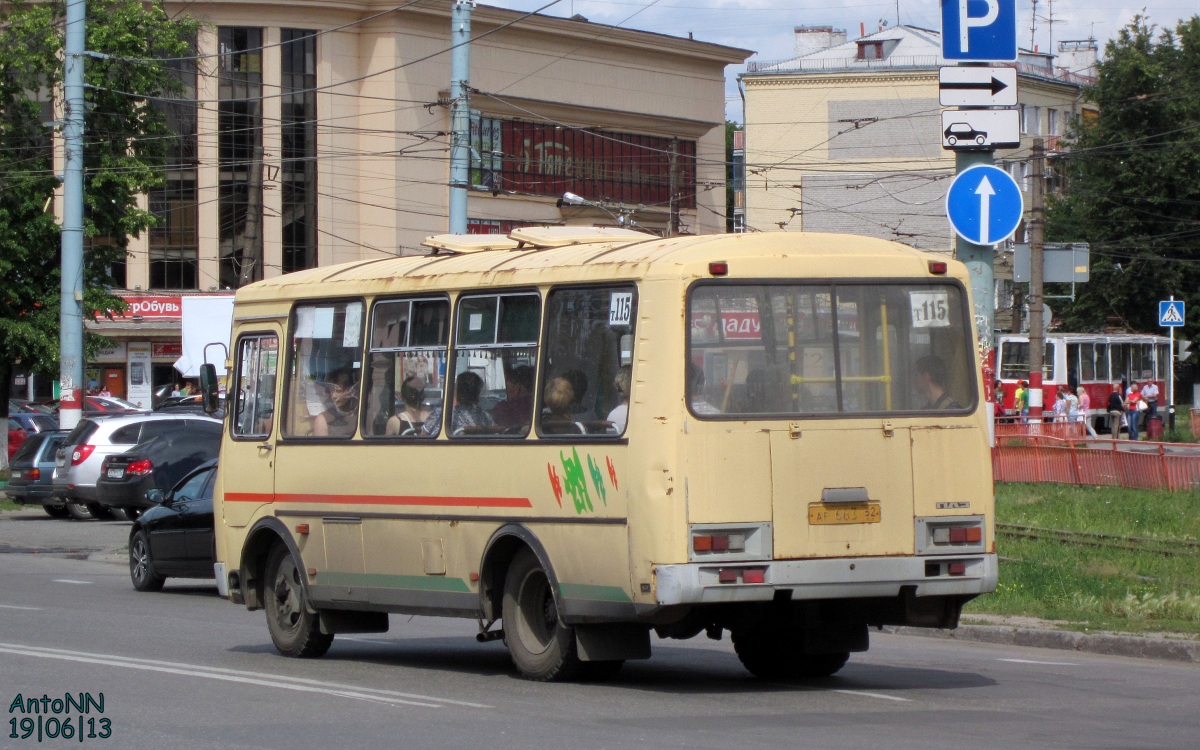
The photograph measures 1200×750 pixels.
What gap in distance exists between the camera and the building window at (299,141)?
5644cm

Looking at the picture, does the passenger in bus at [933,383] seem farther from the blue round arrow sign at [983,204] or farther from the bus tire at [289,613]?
the bus tire at [289,613]

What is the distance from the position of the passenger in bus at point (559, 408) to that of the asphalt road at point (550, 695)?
4.86ft

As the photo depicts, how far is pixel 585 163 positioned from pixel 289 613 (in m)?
49.3

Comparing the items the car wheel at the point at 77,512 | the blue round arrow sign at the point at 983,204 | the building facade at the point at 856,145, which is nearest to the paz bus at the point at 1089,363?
the building facade at the point at 856,145

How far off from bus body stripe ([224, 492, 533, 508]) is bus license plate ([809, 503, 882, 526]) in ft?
5.61

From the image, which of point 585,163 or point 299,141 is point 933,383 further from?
point 585,163

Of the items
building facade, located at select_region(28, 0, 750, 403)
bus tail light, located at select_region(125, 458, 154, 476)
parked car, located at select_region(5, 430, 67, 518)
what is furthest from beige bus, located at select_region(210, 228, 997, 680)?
building facade, located at select_region(28, 0, 750, 403)

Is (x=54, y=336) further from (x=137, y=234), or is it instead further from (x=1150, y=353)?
(x=1150, y=353)

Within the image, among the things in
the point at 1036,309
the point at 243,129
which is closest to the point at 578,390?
the point at 1036,309

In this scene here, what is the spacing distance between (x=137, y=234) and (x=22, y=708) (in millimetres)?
30460

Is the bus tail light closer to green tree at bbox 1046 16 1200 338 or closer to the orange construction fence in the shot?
the orange construction fence

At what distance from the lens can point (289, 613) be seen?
12.3 m

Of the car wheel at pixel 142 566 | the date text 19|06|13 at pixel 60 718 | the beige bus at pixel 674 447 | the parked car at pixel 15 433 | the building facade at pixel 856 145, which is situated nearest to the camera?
the date text 19|06|13 at pixel 60 718

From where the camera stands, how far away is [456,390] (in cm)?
1074
